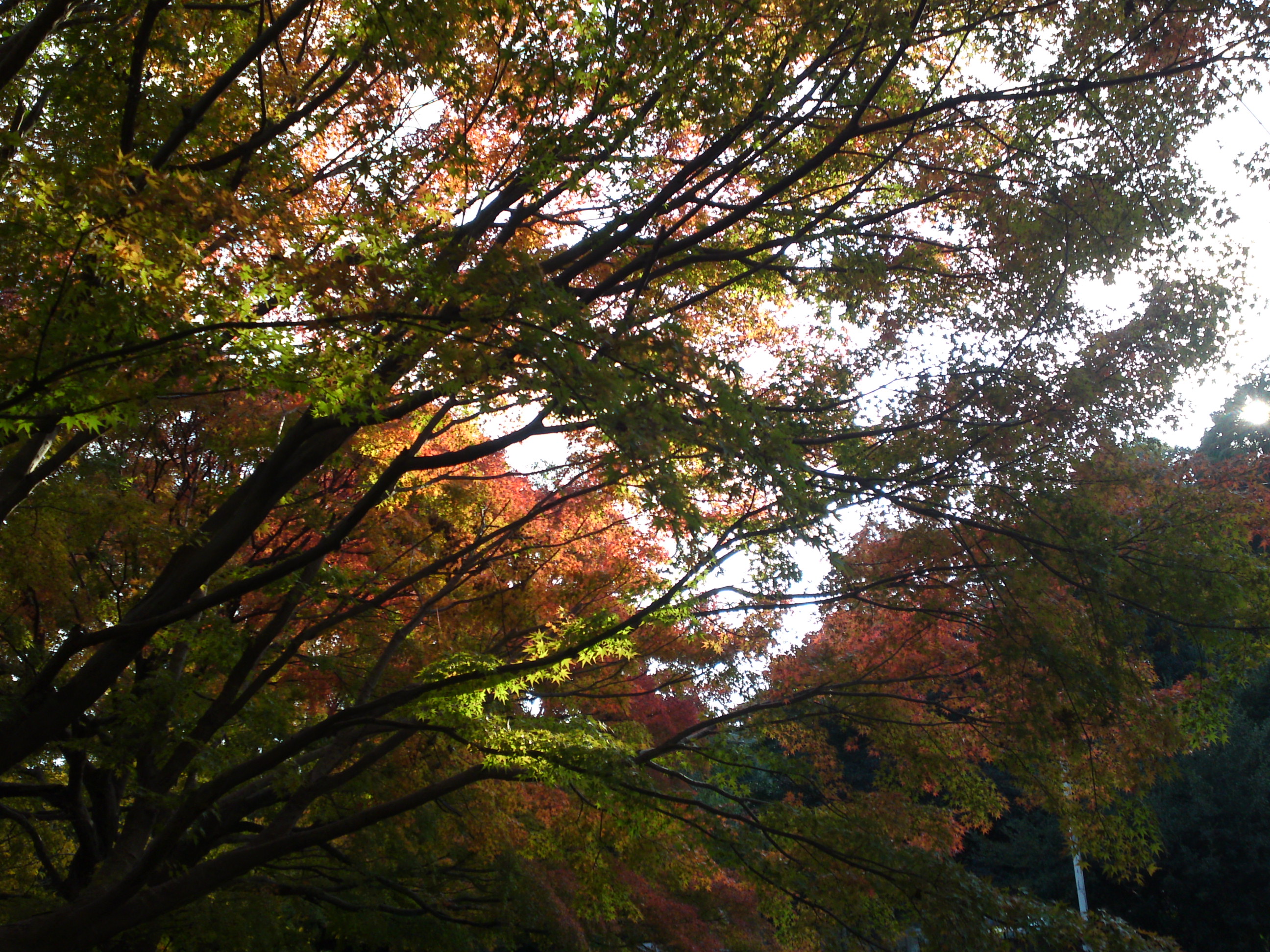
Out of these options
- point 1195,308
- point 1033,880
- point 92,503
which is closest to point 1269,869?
point 1033,880

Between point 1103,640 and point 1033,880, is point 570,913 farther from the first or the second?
point 1033,880

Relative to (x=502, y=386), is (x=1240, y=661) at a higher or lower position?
lower

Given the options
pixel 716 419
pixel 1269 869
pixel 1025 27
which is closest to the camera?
pixel 716 419

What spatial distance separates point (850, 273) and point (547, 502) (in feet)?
9.21

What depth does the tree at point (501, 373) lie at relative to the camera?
404 centimetres

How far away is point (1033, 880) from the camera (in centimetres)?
1830

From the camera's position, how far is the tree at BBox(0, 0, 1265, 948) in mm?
4039

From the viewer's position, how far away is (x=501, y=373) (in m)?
3.96

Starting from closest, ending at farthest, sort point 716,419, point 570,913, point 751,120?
point 716,419, point 751,120, point 570,913

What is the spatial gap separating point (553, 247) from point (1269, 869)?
55.0 feet

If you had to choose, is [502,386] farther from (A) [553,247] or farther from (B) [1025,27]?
(B) [1025,27]

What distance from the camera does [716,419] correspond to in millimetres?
3984

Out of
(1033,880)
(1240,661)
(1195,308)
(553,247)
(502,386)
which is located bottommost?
(1033,880)

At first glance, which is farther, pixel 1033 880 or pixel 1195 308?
pixel 1033 880
